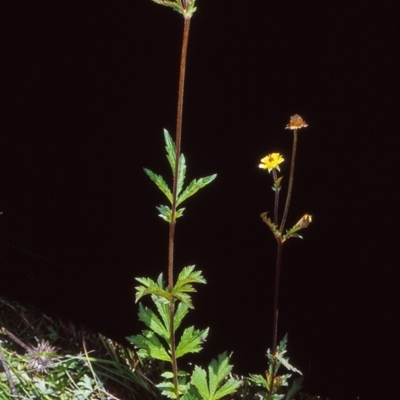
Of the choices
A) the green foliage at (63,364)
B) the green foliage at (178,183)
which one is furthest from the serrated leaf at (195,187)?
the green foliage at (63,364)

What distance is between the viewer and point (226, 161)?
1.67m

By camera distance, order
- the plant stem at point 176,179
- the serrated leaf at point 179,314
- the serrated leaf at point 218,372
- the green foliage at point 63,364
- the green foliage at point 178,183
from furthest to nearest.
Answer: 1. the green foliage at point 63,364
2. the serrated leaf at point 218,372
3. the serrated leaf at point 179,314
4. the green foliage at point 178,183
5. the plant stem at point 176,179

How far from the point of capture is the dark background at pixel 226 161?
1.45m


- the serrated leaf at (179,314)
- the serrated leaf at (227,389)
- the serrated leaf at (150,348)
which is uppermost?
the serrated leaf at (179,314)

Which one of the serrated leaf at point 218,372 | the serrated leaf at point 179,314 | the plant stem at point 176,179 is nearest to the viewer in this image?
the plant stem at point 176,179

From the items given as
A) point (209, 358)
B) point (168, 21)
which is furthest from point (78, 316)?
point (168, 21)

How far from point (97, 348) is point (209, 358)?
1.40ft

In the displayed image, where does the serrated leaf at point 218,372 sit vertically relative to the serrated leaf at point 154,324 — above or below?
below

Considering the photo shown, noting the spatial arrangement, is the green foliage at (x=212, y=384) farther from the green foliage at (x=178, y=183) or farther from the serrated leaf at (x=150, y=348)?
the green foliage at (x=178, y=183)

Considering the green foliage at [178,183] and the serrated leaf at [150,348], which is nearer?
the green foliage at [178,183]

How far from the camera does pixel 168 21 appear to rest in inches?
63.6

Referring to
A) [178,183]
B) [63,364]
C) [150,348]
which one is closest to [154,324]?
[150,348]

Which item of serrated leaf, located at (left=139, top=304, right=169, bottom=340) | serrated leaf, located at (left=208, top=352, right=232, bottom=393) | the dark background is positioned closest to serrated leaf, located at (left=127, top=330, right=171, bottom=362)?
serrated leaf, located at (left=139, top=304, right=169, bottom=340)

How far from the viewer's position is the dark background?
1448 millimetres
